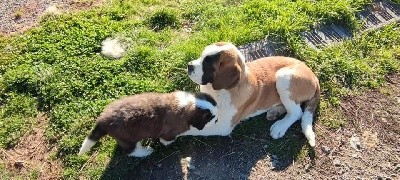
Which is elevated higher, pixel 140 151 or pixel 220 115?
pixel 220 115

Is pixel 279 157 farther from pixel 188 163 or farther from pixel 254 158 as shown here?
pixel 188 163

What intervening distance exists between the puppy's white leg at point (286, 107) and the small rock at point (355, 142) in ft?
2.37

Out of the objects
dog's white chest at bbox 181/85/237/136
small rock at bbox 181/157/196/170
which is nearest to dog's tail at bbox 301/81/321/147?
dog's white chest at bbox 181/85/237/136

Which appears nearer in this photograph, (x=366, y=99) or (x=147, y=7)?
(x=366, y=99)

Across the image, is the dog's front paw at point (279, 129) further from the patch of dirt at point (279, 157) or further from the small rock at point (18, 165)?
the small rock at point (18, 165)

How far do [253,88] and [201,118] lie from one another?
0.81 meters

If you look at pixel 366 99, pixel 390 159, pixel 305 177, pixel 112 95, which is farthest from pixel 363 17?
pixel 112 95

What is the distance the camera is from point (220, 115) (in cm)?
606

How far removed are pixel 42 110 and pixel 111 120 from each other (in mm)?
1553

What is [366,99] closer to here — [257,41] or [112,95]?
[257,41]

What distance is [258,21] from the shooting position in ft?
25.3

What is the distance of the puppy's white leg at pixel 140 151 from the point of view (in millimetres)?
5888

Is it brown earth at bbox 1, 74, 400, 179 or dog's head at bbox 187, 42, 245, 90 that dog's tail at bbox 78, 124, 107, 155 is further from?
dog's head at bbox 187, 42, 245, 90

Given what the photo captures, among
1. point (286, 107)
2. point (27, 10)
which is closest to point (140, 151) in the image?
point (286, 107)
